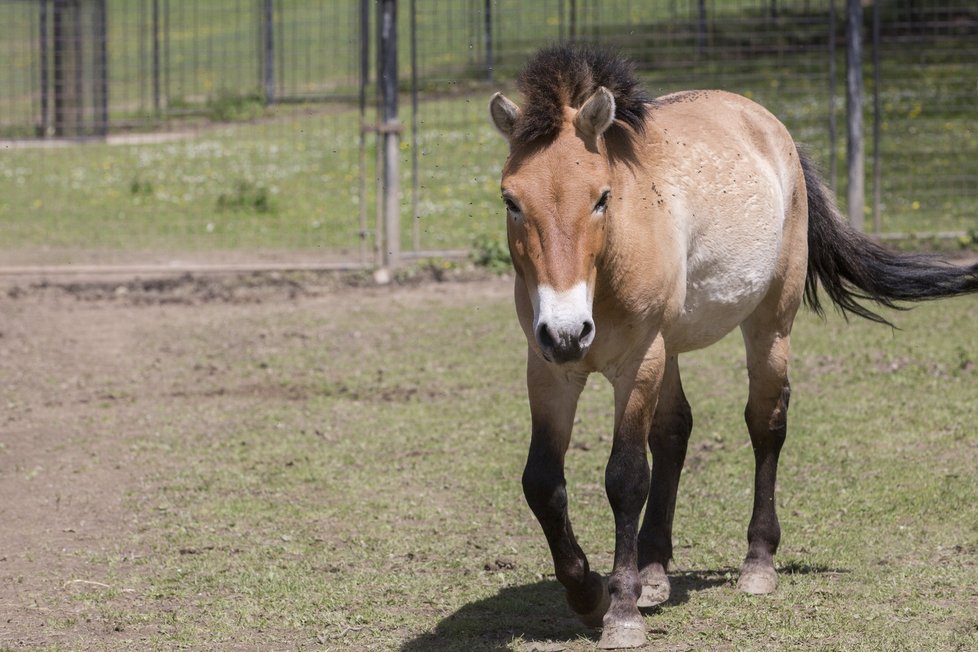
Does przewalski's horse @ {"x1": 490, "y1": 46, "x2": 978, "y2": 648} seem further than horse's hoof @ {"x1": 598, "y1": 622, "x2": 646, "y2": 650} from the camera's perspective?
No

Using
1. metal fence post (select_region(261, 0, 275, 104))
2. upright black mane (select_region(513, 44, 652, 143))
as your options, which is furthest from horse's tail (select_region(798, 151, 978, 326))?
metal fence post (select_region(261, 0, 275, 104))

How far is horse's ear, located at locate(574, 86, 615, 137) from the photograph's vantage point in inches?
167

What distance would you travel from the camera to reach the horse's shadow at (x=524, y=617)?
4664mm

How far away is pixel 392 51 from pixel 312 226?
2358mm

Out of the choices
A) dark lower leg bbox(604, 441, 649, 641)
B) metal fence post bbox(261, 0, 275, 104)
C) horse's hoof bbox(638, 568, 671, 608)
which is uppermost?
metal fence post bbox(261, 0, 275, 104)

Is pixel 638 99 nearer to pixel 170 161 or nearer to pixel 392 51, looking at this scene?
pixel 392 51

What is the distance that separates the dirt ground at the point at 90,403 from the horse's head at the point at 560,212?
209 centimetres

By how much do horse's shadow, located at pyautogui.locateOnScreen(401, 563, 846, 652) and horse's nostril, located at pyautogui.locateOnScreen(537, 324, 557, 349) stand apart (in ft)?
4.27

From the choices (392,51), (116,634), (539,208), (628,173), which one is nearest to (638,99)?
(628,173)

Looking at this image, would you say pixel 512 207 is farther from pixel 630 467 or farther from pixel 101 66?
pixel 101 66

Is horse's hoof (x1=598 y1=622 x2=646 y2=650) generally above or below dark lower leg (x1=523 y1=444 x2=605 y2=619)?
below

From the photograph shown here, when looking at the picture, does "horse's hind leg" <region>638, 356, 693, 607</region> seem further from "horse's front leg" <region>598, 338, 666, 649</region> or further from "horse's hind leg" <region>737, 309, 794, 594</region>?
"horse's front leg" <region>598, 338, 666, 649</region>

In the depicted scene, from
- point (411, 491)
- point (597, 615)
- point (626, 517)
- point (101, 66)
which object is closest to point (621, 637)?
point (597, 615)

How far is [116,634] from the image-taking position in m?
4.81
